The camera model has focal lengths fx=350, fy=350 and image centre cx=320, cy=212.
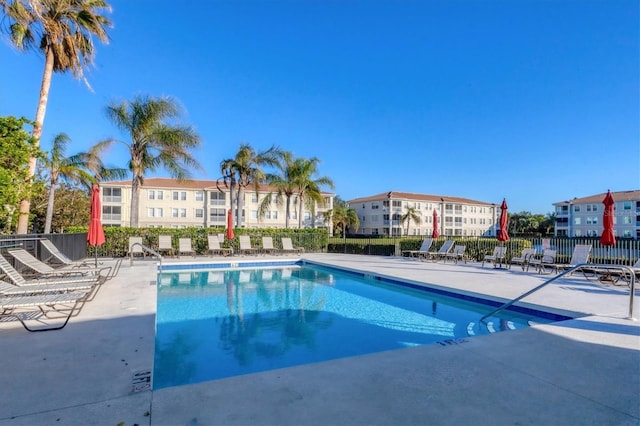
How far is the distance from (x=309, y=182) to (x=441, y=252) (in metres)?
11.3

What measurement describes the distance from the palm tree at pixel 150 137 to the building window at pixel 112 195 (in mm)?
25273

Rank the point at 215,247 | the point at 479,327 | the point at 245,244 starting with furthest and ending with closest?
the point at 245,244 < the point at 215,247 < the point at 479,327

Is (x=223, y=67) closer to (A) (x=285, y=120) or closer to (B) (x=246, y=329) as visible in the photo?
(A) (x=285, y=120)

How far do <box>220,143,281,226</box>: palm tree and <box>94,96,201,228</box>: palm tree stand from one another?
3445 mm

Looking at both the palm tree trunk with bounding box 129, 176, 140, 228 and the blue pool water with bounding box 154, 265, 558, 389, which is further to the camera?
the palm tree trunk with bounding box 129, 176, 140, 228

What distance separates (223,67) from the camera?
61.0ft

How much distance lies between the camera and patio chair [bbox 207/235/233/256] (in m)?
17.7

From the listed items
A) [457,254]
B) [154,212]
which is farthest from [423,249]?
[154,212]

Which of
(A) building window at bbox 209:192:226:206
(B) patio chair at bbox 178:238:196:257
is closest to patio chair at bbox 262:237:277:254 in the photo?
(B) patio chair at bbox 178:238:196:257

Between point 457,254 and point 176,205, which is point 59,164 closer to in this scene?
point 176,205

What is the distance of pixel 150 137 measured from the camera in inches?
736

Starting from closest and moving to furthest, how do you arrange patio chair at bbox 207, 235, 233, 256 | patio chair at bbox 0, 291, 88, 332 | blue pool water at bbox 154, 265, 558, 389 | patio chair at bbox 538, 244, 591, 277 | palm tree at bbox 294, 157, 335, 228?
patio chair at bbox 0, 291, 88, 332, blue pool water at bbox 154, 265, 558, 389, patio chair at bbox 538, 244, 591, 277, patio chair at bbox 207, 235, 233, 256, palm tree at bbox 294, 157, 335, 228

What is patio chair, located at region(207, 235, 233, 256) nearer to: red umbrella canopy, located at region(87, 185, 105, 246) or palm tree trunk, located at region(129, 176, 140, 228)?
palm tree trunk, located at region(129, 176, 140, 228)

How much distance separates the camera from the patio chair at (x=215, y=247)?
17709mm
